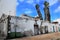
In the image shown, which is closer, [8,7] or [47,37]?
[47,37]

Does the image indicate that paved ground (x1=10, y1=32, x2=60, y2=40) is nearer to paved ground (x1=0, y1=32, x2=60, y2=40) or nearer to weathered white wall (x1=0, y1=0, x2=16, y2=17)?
paved ground (x1=0, y1=32, x2=60, y2=40)

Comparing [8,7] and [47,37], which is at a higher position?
[8,7]

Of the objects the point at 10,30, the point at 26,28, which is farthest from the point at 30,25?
the point at 10,30

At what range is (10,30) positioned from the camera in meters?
4.12

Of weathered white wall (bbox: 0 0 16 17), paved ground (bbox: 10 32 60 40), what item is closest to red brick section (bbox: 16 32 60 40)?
paved ground (bbox: 10 32 60 40)

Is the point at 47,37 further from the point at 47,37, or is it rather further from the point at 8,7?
the point at 8,7

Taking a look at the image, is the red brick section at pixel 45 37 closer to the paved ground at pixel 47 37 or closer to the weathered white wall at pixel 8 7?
the paved ground at pixel 47 37

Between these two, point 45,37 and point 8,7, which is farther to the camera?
point 8,7

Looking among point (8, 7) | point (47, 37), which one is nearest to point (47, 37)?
point (47, 37)

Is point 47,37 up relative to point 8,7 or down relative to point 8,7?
down

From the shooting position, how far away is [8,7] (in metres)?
4.68

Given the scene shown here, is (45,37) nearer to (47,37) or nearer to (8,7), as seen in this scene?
(47,37)

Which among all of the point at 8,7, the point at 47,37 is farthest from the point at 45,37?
the point at 8,7

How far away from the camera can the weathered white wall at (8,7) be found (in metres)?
4.54
